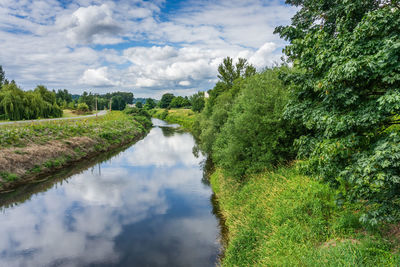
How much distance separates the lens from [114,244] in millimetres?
13141

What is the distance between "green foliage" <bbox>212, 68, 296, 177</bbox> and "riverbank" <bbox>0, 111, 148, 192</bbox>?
63.5ft

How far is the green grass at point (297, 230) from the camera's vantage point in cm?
621

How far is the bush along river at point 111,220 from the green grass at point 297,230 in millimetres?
2593

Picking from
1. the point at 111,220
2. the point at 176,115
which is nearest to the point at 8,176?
the point at 111,220

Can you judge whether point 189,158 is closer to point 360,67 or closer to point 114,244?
point 114,244

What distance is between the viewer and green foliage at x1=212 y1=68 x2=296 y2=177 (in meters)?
14.6

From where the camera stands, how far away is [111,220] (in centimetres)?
1595

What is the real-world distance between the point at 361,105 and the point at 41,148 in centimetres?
2899

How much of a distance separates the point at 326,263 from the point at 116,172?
2427 cm

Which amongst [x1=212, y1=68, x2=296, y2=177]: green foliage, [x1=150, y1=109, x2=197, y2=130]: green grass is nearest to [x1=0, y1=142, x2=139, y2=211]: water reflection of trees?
[x1=212, y1=68, x2=296, y2=177]: green foliage

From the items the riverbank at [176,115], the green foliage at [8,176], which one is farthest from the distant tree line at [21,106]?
the riverbank at [176,115]

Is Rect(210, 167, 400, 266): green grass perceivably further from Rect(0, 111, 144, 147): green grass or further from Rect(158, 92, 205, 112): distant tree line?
Rect(158, 92, 205, 112): distant tree line

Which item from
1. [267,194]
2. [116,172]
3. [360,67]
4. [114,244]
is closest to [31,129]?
[116,172]

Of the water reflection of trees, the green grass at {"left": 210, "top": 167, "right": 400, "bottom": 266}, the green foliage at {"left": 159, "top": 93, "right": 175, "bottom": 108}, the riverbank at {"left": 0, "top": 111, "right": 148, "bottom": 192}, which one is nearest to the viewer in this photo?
the green grass at {"left": 210, "top": 167, "right": 400, "bottom": 266}
